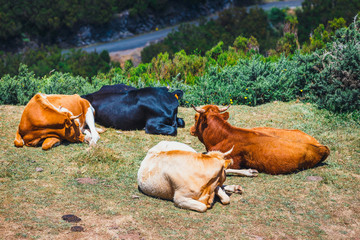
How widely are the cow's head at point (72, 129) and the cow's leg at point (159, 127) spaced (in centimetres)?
156

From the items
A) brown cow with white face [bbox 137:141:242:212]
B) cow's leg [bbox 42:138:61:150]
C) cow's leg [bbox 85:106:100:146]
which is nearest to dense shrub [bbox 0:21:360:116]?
cow's leg [bbox 85:106:100:146]

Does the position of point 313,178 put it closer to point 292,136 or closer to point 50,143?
point 292,136

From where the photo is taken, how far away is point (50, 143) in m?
8.07

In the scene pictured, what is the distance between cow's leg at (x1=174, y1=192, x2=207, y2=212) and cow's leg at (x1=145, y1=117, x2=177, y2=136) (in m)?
3.66

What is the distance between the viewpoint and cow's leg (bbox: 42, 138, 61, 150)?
800 centimetres

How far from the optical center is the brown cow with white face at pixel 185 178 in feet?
18.7

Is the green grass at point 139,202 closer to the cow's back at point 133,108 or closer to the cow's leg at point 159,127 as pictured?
the cow's leg at point 159,127

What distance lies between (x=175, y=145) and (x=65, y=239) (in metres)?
2.35

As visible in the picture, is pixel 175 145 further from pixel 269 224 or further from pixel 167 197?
pixel 269 224

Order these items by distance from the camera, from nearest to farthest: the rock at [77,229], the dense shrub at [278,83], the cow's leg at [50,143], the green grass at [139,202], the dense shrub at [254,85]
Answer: the rock at [77,229] → the green grass at [139,202] → the cow's leg at [50,143] → the dense shrub at [278,83] → the dense shrub at [254,85]

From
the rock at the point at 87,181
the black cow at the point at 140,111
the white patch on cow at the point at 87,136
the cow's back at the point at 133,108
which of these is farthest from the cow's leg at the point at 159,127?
the rock at the point at 87,181

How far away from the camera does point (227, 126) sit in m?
7.38

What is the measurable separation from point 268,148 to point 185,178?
6.33 feet

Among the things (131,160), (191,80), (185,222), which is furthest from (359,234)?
(191,80)
